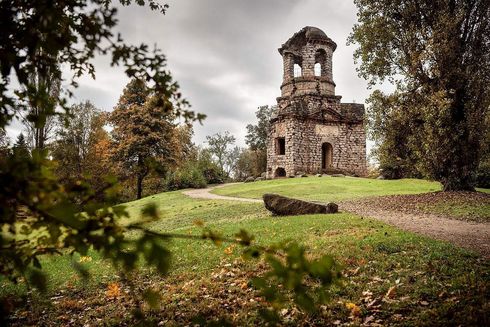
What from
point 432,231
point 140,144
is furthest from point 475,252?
point 140,144

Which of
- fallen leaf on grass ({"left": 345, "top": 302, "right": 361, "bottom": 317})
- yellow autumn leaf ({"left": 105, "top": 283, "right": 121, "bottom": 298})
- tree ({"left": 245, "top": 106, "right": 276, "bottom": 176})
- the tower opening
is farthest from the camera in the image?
tree ({"left": 245, "top": 106, "right": 276, "bottom": 176})

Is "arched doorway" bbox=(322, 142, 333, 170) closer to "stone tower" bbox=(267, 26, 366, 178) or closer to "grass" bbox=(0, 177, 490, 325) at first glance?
"stone tower" bbox=(267, 26, 366, 178)

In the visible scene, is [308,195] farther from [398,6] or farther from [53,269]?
[53,269]

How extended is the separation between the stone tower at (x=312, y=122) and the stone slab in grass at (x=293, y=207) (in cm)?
2289

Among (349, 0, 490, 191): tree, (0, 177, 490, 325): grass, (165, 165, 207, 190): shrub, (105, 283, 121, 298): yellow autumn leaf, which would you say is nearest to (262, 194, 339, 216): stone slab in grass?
(0, 177, 490, 325): grass

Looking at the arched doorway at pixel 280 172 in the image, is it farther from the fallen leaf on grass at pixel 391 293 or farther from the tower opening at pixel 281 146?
the fallen leaf on grass at pixel 391 293

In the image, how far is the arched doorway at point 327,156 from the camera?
1577 inches

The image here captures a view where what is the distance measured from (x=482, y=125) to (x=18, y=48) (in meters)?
20.6

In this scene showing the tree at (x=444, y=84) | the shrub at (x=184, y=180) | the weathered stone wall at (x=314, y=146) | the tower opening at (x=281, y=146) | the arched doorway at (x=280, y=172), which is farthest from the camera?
the tower opening at (x=281, y=146)

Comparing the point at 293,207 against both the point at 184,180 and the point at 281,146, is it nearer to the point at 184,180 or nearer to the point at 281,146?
the point at 184,180

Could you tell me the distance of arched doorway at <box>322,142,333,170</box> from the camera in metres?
40.1

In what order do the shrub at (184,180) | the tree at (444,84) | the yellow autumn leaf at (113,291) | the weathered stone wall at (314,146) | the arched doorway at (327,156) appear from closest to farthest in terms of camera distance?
the yellow autumn leaf at (113,291) < the tree at (444,84) < the weathered stone wall at (314,146) < the shrub at (184,180) < the arched doorway at (327,156)

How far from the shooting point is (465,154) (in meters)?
18.2

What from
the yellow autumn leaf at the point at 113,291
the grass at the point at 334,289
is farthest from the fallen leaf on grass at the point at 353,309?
the yellow autumn leaf at the point at 113,291
